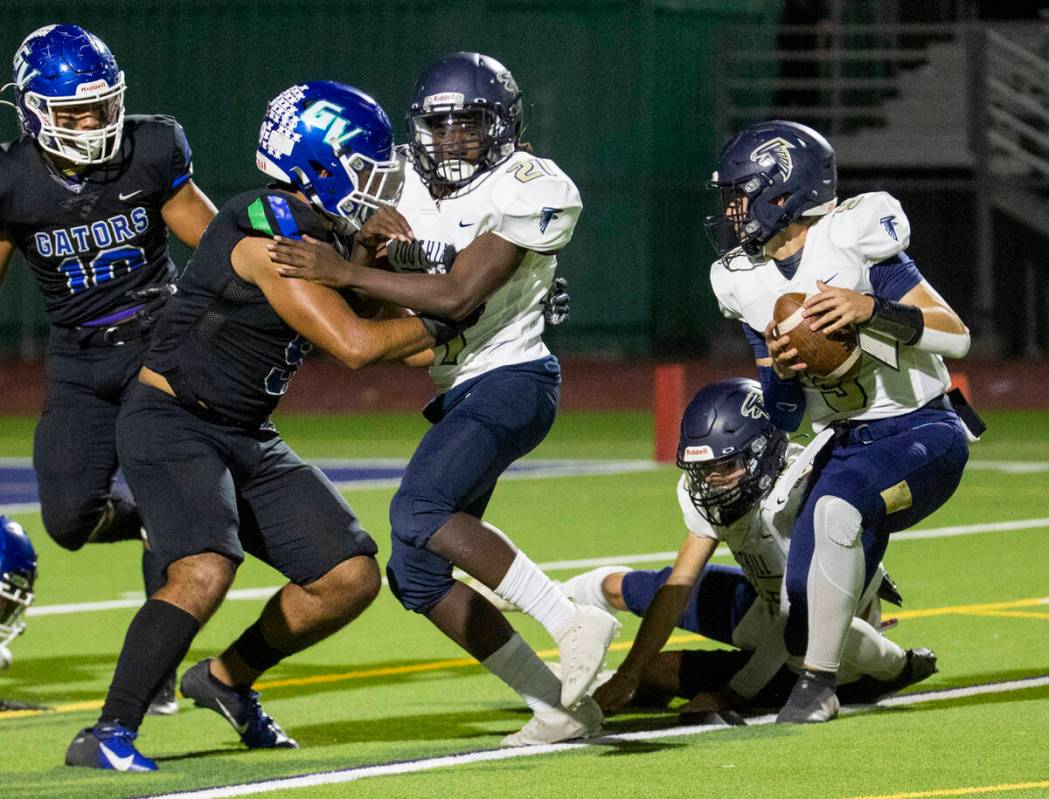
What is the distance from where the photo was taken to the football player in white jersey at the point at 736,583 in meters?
5.83

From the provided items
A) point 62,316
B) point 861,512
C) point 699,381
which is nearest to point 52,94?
point 62,316

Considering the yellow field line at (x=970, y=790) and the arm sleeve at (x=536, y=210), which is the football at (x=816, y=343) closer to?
the arm sleeve at (x=536, y=210)

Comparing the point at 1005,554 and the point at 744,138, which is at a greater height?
the point at 744,138

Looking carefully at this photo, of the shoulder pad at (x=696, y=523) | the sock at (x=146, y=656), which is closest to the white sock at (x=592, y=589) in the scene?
the shoulder pad at (x=696, y=523)

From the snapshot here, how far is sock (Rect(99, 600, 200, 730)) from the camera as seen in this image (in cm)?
531

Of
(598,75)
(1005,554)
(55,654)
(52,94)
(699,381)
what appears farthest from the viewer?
(598,75)

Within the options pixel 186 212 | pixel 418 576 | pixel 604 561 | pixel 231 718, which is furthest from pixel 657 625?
pixel 604 561

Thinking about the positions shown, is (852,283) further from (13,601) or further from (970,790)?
(13,601)

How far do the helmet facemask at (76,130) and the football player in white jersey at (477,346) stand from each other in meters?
1.17

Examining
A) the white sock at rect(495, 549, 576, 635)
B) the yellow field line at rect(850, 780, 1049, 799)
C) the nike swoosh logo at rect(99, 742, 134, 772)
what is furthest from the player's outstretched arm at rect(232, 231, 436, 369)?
the yellow field line at rect(850, 780, 1049, 799)

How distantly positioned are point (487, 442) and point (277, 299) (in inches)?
26.0

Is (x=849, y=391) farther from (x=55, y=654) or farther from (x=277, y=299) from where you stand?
(x=55, y=654)

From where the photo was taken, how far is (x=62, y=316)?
263 inches

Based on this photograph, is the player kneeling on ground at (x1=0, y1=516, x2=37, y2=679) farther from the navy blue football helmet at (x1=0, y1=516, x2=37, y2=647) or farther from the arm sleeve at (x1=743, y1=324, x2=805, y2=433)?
the arm sleeve at (x1=743, y1=324, x2=805, y2=433)
